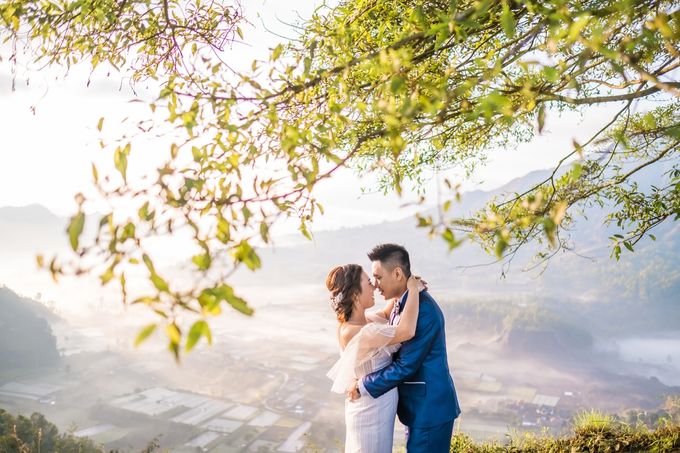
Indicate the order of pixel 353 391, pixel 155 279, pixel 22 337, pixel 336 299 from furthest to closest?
1. pixel 22 337
2. pixel 336 299
3. pixel 353 391
4. pixel 155 279

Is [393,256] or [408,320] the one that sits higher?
[393,256]

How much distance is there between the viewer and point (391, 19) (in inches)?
177

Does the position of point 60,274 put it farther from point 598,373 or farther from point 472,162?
point 598,373

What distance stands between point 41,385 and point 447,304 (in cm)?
11368

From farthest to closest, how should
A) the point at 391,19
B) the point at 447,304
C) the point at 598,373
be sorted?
the point at 447,304 < the point at 598,373 < the point at 391,19

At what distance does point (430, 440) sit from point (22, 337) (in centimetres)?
8157

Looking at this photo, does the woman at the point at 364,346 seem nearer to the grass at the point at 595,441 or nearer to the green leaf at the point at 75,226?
the green leaf at the point at 75,226

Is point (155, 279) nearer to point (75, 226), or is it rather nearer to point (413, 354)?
point (75, 226)

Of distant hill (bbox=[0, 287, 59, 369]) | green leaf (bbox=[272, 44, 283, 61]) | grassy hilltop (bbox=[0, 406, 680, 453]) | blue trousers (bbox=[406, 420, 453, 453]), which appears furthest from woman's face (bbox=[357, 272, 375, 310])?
distant hill (bbox=[0, 287, 59, 369])

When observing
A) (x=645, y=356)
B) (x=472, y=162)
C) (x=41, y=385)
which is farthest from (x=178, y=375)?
(x=645, y=356)

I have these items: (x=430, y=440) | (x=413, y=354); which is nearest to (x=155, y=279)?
(x=413, y=354)

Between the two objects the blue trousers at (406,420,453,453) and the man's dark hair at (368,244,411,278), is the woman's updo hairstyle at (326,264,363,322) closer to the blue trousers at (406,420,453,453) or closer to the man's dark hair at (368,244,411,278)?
the man's dark hair at (368,244,411,278)

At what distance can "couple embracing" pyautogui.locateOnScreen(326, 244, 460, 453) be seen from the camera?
359 centimetres

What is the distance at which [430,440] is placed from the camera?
3.59 m
